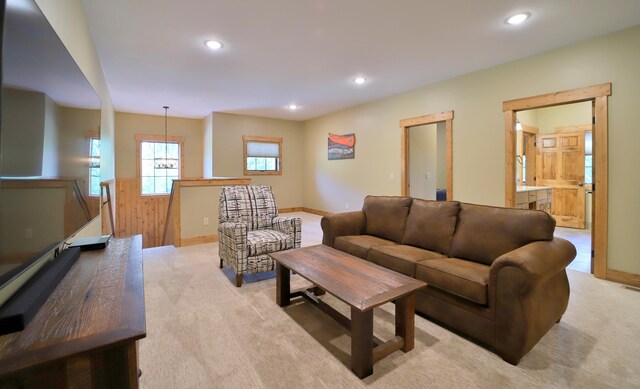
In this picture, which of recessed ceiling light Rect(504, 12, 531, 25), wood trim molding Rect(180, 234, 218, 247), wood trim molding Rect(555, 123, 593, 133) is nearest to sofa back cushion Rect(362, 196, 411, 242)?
recessed ceiling light Rect(504, 12, 531, 25)

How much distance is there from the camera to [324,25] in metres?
3.06

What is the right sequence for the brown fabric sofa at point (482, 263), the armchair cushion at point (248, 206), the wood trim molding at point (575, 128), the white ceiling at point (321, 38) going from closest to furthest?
the brown fabric sofa at point (482, 263) < the white ceiling at point (321, 38) < the armchair cushion at point (248, 206) < the wood trim molding at point (575, 128)

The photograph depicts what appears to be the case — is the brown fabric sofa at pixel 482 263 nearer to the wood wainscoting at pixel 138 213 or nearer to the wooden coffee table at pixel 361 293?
the wooden coffee table at pixel 361 293

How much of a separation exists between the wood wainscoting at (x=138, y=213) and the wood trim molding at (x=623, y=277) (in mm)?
8227

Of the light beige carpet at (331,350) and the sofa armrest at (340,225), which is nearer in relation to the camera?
the light beige carpet at (331,350)

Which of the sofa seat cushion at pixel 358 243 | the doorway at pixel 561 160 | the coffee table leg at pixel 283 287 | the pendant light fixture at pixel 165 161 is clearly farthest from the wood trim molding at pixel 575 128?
the pendant light fixture at pixel 165 161

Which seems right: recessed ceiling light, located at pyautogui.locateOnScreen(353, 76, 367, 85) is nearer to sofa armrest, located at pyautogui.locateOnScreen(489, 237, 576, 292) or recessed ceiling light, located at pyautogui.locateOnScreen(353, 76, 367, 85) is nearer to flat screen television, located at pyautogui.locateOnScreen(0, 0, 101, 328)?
sofa armrest, located at pyautogui.locateOnScreen(489, 237, 576, 292)

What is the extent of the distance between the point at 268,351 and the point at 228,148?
612cm

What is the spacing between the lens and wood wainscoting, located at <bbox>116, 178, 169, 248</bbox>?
6.98m

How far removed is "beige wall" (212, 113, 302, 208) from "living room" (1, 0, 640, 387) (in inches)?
46.5

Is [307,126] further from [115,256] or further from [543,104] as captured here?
[115,256]

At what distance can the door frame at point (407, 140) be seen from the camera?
15.6ft

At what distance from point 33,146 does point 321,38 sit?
9.75ft

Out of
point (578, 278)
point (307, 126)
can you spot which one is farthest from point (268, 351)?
point (307, 126)
